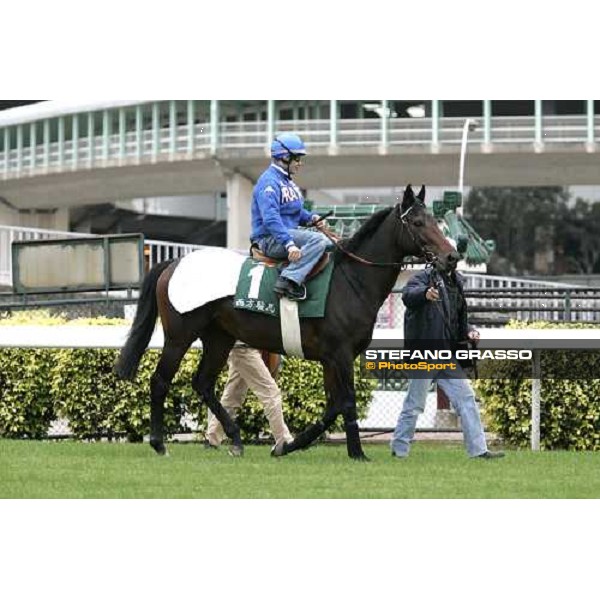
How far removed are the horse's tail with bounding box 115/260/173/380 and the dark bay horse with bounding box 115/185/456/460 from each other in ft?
0.04

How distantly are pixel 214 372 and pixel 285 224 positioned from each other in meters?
1.40

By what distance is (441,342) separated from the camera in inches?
420

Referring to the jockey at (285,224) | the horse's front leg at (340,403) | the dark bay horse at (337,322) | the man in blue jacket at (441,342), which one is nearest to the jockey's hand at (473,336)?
the man in blue jacket at (441,342)

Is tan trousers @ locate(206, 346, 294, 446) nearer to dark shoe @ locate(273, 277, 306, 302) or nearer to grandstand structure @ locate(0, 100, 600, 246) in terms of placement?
dark shoe @ locate(273, 277, 306, 302)

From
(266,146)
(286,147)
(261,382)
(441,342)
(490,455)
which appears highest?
(266,146)

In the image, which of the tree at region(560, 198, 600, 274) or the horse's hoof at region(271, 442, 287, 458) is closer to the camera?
the horse's hoof at region(271, 442, 287, 458)

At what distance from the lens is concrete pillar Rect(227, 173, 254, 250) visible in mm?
51625

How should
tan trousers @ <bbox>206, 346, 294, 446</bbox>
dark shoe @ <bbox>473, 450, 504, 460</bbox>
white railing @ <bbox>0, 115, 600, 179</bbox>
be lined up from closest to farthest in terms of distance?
dark shoe @ <bbox>473, 450, 504, 460</bbox>, tan trousers @ <bbox>206, 346, 294, 446</bbox>, white railing @ <bbox>0, 115, 600, 179</bbox>

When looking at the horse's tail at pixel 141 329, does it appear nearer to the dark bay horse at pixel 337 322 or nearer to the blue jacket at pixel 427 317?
the dark bay horse at pixel 337 322

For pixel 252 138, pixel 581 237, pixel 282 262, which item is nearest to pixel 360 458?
pixel 282 262

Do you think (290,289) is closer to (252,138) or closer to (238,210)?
(252,138)

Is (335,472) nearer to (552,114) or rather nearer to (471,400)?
(471,400)

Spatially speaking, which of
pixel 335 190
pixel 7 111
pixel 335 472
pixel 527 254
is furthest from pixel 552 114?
pixel 335 472

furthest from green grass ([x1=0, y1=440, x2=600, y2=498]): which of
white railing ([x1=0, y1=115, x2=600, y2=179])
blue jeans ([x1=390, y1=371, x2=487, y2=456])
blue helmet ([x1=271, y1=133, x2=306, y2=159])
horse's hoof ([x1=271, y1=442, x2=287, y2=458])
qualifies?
white railing ([x1=0, y1=115, x2=600, y2=179])
